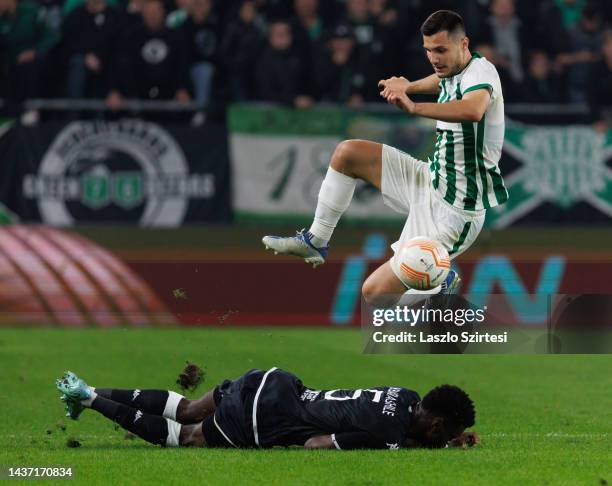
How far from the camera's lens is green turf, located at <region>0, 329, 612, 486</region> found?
317 inches

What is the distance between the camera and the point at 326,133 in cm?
1759

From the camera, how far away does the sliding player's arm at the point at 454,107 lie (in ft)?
28.8

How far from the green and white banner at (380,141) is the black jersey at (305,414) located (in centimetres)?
876

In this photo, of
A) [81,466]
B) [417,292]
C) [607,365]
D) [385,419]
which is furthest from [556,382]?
[81,466]

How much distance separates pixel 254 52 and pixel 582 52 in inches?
169

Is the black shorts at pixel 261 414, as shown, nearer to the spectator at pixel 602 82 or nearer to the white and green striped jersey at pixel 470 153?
the white and green striped jersey at pixel 470 153

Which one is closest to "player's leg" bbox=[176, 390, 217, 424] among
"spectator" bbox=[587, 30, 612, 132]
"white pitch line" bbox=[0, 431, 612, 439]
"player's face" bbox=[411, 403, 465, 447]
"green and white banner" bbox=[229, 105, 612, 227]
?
"white pitch line" bbox=[0, 431, 612, 439]

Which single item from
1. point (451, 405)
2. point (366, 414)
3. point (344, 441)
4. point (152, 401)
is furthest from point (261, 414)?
point (451, 405)

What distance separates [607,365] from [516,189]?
4.01 m

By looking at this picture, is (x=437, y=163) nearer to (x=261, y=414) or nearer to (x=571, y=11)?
(x=261, y=414)

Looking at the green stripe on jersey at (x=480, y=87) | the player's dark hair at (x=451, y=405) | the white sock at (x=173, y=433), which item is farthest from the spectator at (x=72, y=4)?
the player's dark hair at (x=451, y=405)

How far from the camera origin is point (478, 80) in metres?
9.47

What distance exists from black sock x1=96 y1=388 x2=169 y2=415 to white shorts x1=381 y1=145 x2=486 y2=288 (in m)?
2.09

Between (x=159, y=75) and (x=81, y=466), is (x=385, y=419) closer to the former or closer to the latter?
(x=81, y=466)
